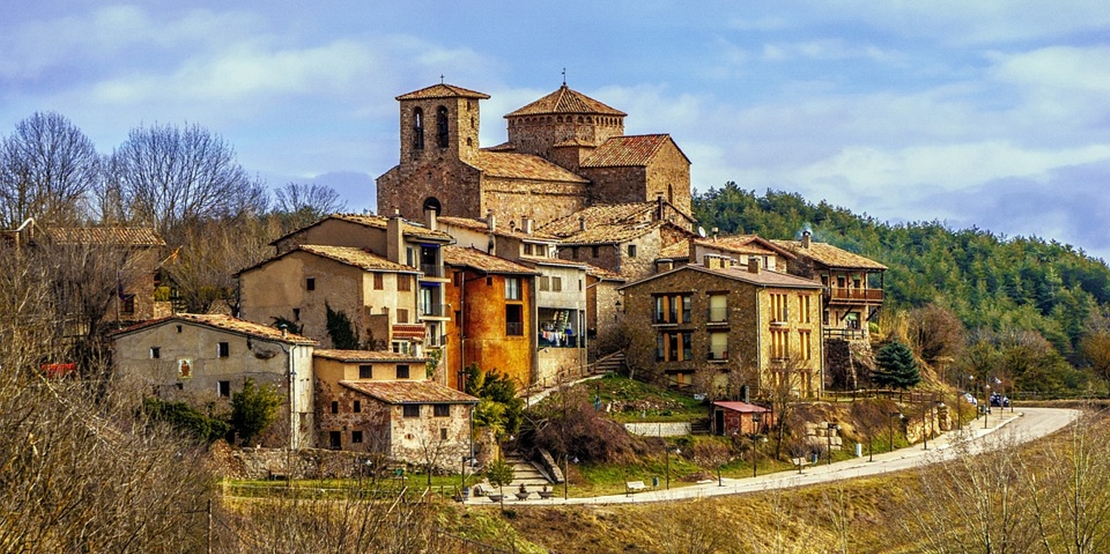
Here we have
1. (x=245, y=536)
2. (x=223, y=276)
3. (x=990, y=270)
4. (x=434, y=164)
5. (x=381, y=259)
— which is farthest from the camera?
(x=990, y=270)

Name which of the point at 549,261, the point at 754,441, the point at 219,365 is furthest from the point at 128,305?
the point at 754,441

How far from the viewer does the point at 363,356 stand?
6894cm

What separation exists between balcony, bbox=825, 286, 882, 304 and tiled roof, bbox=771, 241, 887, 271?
0.92 meters

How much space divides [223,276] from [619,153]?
21.1 m

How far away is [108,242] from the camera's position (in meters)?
79.3

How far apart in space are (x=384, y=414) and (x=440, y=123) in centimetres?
2980

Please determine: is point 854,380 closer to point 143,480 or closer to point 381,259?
point 381,259

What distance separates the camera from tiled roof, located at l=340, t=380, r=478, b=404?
6712cm

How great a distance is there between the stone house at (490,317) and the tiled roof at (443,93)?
14.8 m

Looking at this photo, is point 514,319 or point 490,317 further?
point 514,319

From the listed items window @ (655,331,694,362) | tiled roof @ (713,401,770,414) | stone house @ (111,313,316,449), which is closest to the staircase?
window @ (655,331,694,362)

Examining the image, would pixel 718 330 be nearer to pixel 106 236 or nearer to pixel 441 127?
pixel 441 127

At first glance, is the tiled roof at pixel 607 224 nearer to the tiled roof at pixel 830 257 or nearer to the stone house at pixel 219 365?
the tiled roof at pixel 830 257

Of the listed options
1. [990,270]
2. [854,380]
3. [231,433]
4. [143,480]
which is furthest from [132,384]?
[990,270]
